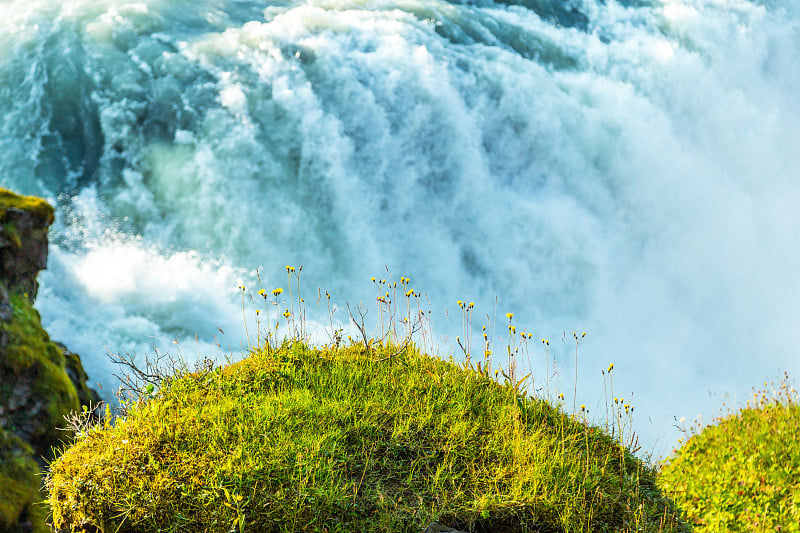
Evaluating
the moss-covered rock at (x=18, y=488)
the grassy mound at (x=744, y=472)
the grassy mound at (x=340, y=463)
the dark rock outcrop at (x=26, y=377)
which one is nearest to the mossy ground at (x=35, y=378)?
the dark rock outcrop at (x=26, y=377)

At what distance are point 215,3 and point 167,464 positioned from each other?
12.3 metres

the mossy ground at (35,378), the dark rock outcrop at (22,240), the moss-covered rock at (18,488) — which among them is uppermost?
the dark rock outcrop at (22,240)

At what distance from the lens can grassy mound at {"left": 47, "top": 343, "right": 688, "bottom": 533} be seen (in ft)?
8.64

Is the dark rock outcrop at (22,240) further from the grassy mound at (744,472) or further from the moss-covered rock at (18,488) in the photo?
the grassy mound at (744,472)

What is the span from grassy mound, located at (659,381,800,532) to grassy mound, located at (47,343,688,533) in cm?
131

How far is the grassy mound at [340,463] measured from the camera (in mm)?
2635

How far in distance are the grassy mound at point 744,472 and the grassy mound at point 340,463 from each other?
1310mm

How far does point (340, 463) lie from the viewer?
9.53 feet

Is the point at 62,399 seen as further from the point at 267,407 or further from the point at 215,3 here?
the point at 215,3

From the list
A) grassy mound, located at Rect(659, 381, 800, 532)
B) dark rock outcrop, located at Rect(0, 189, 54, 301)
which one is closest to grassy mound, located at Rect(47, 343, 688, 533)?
grassy mound, located at Rect(659, 381, 800, 532)

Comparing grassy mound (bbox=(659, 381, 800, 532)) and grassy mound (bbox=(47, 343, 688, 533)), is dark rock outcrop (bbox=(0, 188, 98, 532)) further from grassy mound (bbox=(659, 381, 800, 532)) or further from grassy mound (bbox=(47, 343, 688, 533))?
grassy mound (bbox=(659, 381, 800, 532))

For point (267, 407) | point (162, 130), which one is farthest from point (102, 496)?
point (162, 130)

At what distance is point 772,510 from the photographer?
4523mm

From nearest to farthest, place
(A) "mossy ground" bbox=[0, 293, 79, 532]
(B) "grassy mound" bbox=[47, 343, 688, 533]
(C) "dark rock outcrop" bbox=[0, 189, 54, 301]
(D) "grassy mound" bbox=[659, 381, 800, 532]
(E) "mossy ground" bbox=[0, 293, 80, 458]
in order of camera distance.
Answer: (B) "grassy mound" bbox=[47, 343, 688, 533], (D) "grassy mound" bbox=[659, 381, 800, 532], (A) "mossy ground" bbox=[0, 293, 79, 532], (E) "mossy ground" bbox=[0, 293, 80, 458], (C) "dark rock outcrop" bbox=[0, 189, 54, 301]
